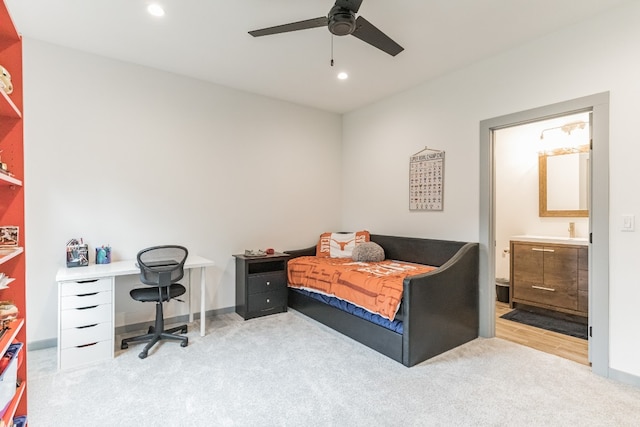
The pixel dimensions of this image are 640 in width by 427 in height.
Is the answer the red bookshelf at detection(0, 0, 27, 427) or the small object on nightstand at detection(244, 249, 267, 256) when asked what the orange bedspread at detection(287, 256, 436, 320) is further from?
the red bookshelf at detection(0, 0, 27, 427)

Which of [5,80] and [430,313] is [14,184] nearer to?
[5,80]

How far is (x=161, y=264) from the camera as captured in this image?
2.88 metres

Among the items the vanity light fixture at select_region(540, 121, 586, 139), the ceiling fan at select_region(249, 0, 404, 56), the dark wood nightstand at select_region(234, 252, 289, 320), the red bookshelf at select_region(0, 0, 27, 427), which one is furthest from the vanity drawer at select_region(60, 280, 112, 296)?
the vanity light fixture at select_region(540, 121, 586, 139)

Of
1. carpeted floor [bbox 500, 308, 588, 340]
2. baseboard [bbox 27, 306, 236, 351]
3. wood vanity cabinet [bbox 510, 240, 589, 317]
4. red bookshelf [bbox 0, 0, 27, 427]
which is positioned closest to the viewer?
red bookshelf [bbox 0, 0, 27, 427]

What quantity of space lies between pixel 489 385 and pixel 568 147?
3309 mm

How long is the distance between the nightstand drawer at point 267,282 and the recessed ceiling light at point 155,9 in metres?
2.55

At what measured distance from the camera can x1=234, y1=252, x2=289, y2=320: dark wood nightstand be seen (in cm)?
367

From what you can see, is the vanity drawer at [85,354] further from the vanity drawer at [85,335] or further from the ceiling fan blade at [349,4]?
the ceiling fan blade at [349,4]

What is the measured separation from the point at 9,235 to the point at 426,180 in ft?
11.5

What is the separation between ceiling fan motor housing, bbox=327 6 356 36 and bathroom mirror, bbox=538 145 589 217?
3627 mm

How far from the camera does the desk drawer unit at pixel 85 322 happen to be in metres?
2.50

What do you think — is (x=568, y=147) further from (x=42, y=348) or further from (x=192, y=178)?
(x=42, y=348)

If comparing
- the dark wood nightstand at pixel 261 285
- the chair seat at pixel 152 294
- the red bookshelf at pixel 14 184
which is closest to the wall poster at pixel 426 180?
the dark wood nightstand at pixel 261 285

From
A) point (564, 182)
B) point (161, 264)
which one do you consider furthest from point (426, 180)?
point (161, 264)
